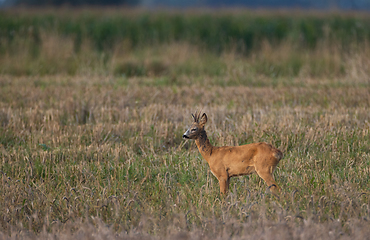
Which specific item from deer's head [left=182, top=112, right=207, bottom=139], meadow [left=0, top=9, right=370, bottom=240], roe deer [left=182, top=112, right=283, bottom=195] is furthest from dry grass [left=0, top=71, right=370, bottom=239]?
deer's head [left=182, top=112, right=207, bottom=139]

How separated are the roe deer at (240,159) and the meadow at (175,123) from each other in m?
0.17

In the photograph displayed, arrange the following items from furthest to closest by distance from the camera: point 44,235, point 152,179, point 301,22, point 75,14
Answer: point 75,14
point 301,22
point 152,179
point 44,235

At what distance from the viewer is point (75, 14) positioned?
1747 centimetres

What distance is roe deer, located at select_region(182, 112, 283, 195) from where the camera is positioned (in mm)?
3713

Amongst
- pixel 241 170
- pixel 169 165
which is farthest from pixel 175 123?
pixel 241 170

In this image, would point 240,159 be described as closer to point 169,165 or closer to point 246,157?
point 246,157

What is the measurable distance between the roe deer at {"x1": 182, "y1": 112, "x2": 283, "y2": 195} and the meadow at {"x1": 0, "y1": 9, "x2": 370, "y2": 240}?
0.56 ft

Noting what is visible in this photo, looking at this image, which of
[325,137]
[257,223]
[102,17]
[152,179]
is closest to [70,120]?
[152,179]

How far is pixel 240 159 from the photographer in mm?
3832

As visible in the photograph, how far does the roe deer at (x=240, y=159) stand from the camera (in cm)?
371

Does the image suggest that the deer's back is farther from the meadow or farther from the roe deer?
the meadow

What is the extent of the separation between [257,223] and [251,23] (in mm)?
14105

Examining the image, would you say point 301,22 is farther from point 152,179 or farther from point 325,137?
point 152,179

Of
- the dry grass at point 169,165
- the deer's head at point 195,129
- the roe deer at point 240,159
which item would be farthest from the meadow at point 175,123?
the deer's head at point 195,129
